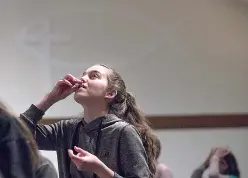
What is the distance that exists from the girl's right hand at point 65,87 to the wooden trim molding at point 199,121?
793 mm

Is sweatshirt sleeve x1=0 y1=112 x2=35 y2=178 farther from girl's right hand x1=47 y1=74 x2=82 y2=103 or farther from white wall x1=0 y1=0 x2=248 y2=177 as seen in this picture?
white wall x1=0 y1=0 x2=248 y2=177

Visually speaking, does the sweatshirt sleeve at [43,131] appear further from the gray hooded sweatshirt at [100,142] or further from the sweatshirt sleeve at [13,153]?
the sweatshirt sleeve at [13,153]

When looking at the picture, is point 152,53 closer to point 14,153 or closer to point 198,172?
point 198,172

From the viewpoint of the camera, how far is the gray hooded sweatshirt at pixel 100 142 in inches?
30.0

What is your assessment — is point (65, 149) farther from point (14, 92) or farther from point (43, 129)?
point (14, 92)

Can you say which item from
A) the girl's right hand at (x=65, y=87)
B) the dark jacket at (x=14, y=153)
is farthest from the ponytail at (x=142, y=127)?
the dark jacket at (x=14, y=153)

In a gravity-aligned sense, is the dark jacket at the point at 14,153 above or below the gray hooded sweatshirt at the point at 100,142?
above

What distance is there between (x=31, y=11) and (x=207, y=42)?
0.73m

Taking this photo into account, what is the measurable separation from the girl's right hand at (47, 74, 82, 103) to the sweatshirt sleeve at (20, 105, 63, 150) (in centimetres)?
4

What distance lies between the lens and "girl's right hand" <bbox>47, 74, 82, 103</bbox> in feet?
2.77

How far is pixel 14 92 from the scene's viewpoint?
5.09 feet

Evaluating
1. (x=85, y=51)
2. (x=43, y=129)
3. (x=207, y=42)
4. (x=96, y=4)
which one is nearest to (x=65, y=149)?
(x=43, y=129)

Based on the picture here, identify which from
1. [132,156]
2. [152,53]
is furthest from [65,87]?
[152,53]

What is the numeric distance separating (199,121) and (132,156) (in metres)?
0.97
